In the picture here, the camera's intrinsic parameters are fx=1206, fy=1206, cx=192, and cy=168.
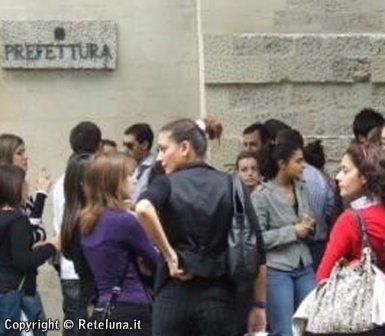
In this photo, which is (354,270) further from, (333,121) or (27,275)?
(333,121)

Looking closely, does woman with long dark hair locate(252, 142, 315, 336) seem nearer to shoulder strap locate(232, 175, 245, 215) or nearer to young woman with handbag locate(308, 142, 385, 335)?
shoulder strap locate(232, 175, 245, 215)

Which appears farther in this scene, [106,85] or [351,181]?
[106,85]

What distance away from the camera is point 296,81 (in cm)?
1021

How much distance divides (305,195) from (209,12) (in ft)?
8.15

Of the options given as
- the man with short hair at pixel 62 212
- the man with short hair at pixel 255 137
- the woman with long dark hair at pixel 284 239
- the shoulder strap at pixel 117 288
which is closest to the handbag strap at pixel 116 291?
the shoulder strap at pixel 117 288

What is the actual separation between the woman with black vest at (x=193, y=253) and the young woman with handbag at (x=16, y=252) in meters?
1.20

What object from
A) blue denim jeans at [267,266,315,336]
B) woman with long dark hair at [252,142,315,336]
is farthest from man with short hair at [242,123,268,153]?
blue denim jeans at [267,266,315,336]

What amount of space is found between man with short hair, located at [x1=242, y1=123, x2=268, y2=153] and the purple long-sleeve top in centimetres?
301

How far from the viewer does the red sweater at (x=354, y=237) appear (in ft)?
19.0

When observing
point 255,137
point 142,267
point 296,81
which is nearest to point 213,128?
point 255,137

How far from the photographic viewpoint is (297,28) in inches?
403

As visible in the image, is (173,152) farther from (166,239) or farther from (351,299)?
(351,299)

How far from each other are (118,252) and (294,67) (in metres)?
4.38

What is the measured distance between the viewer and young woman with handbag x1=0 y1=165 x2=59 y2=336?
696 centimetres
